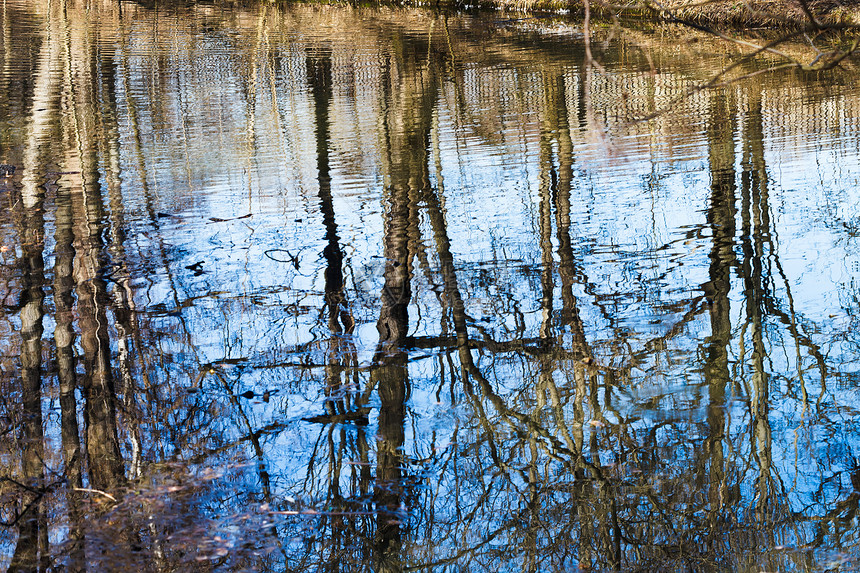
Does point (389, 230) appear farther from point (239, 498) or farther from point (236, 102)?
point (236, 102)

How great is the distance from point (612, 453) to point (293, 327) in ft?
10.1

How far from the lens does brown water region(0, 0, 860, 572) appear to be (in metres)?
4.77

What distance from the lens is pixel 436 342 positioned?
711 centimetres

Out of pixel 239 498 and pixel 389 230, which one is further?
pixel 389 230

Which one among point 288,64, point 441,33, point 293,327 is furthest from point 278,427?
point 441,33

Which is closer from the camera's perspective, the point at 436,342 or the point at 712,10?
the point at 436,342

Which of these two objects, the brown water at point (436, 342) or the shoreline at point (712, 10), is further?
the shoreline at point (712, 10)

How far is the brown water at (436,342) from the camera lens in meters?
4.77

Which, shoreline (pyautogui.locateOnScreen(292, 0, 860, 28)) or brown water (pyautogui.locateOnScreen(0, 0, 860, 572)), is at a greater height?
shoreline (pyautogui.locateOnScreen(292, 0, 860, 28))

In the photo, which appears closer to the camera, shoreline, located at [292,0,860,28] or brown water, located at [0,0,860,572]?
brown water, located at [0,0,860,572]

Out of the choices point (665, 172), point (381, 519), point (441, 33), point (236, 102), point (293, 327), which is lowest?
point (381, 519)

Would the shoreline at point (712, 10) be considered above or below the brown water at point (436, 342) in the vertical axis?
above

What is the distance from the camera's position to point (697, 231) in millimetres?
9578

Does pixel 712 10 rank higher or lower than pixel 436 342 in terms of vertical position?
higher
